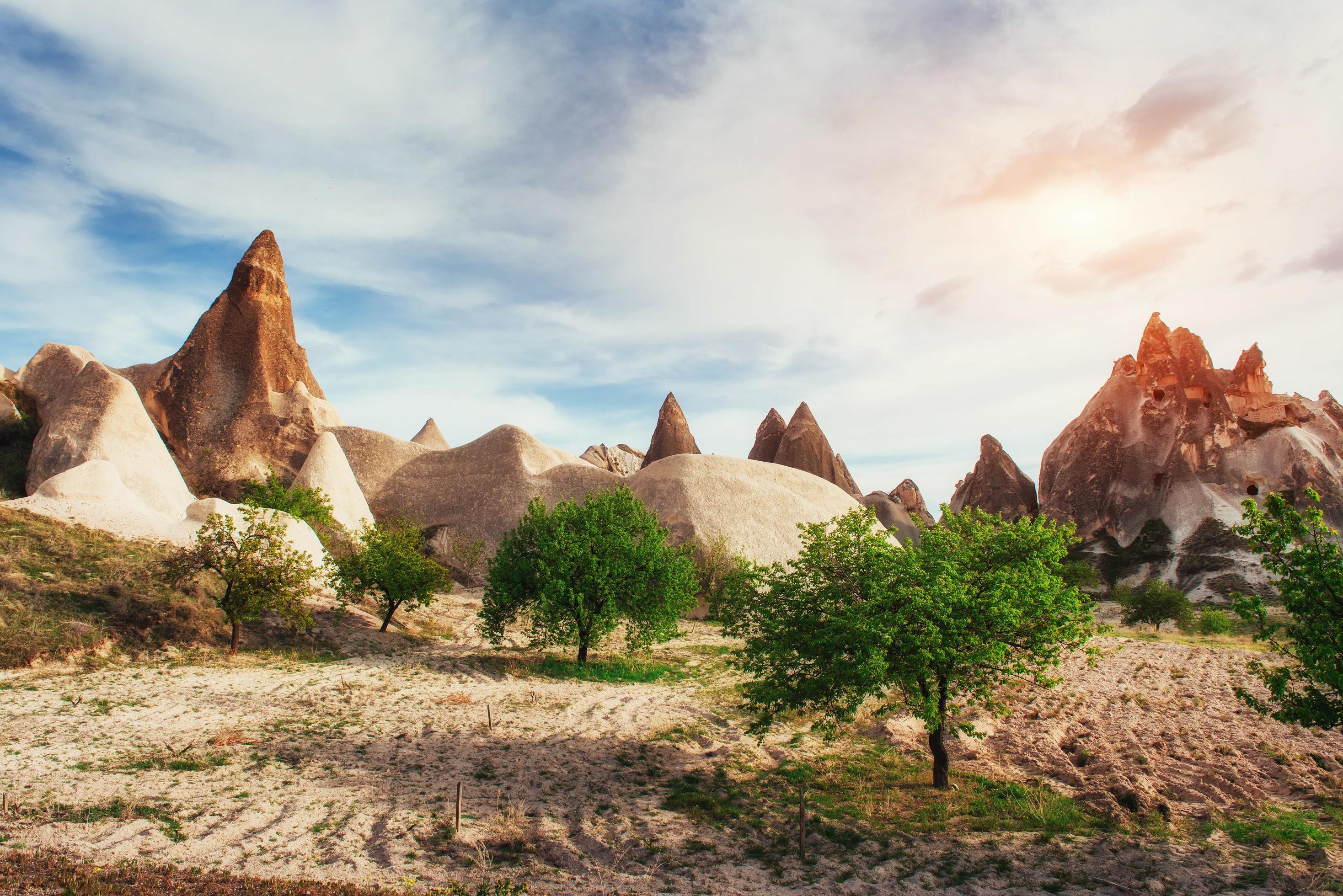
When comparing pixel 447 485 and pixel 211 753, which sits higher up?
pixel 447 485

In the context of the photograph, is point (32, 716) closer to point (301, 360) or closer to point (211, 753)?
point (211, 753)

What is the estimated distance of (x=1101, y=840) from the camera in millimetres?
12891

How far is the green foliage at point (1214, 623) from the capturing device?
4666 cm

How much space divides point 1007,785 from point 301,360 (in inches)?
2750

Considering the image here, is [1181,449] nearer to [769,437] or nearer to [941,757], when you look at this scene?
[769,437]

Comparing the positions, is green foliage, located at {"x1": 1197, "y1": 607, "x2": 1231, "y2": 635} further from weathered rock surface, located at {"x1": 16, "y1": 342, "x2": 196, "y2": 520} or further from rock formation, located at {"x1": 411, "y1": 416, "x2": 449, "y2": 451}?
rock formation, located at {"x1": 411, "y1": 416, "x2": 449, "y2": 451}

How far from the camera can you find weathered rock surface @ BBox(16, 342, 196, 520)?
4050 centimetres

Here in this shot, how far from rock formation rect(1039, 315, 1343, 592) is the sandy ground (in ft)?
200

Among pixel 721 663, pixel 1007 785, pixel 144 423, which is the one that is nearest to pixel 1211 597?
pixel 721 663

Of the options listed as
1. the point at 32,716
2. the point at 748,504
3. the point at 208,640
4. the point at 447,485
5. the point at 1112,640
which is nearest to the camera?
the point at 32,716

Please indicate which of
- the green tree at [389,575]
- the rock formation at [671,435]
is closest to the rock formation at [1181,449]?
the rock formation at [671,435]

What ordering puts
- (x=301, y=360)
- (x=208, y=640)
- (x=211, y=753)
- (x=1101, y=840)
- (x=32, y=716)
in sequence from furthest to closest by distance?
(x=301, y=360) < (x=208, y=640) < (x=32, y=716) < (x=211, y=753) < (x=1101, y=840)

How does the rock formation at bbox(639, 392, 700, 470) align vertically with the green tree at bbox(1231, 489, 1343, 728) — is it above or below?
above

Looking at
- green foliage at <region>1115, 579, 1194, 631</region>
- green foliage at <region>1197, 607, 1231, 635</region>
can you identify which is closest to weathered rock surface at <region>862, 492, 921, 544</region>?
green foliage at <region>1115, 579, 1194, 631</region>
